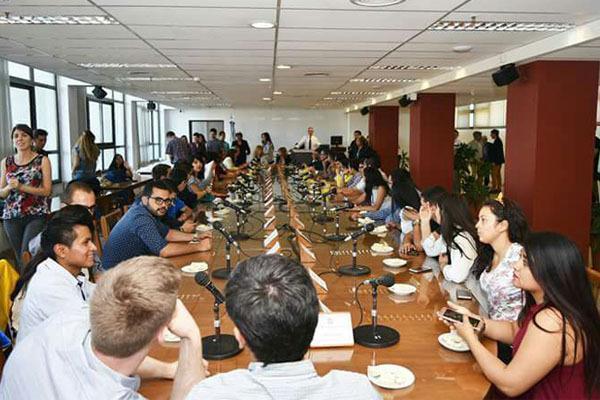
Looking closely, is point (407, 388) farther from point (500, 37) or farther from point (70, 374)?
point (500, 37)

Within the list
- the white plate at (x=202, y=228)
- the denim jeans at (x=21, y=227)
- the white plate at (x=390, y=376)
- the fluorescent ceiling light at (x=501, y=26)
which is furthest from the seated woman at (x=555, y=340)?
the denim jeans at (x=21, y=227)

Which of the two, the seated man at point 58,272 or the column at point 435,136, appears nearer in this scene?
the seated man at point 58,272

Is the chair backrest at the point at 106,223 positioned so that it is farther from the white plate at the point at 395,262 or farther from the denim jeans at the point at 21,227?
the white plate at the point at 395,262

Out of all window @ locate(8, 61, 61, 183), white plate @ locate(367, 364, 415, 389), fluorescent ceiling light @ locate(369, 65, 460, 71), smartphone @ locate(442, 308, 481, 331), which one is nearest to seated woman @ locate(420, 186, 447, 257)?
smartphone @ locate(442, 308, 481, 331)

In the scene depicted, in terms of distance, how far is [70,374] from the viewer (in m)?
1.39

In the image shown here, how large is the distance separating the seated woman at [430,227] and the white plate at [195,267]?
53.0 inches

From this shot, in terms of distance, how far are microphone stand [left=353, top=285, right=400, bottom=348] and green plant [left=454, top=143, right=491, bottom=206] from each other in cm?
725

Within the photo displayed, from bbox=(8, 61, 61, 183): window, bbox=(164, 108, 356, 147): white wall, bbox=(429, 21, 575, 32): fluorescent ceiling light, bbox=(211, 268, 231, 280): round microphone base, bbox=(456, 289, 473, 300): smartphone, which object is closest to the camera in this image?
bbox=(456, 289, 473, 300): smartphone

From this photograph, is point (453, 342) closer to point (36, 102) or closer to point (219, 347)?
point (219, 347)

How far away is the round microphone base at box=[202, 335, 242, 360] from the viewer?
1920mm

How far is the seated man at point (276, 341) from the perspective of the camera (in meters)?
1.04

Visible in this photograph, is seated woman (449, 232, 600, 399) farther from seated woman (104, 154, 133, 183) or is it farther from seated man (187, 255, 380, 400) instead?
seated woman (104, 154, 133, 183)

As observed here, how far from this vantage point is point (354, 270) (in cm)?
304

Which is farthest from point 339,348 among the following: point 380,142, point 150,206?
point 380,142
